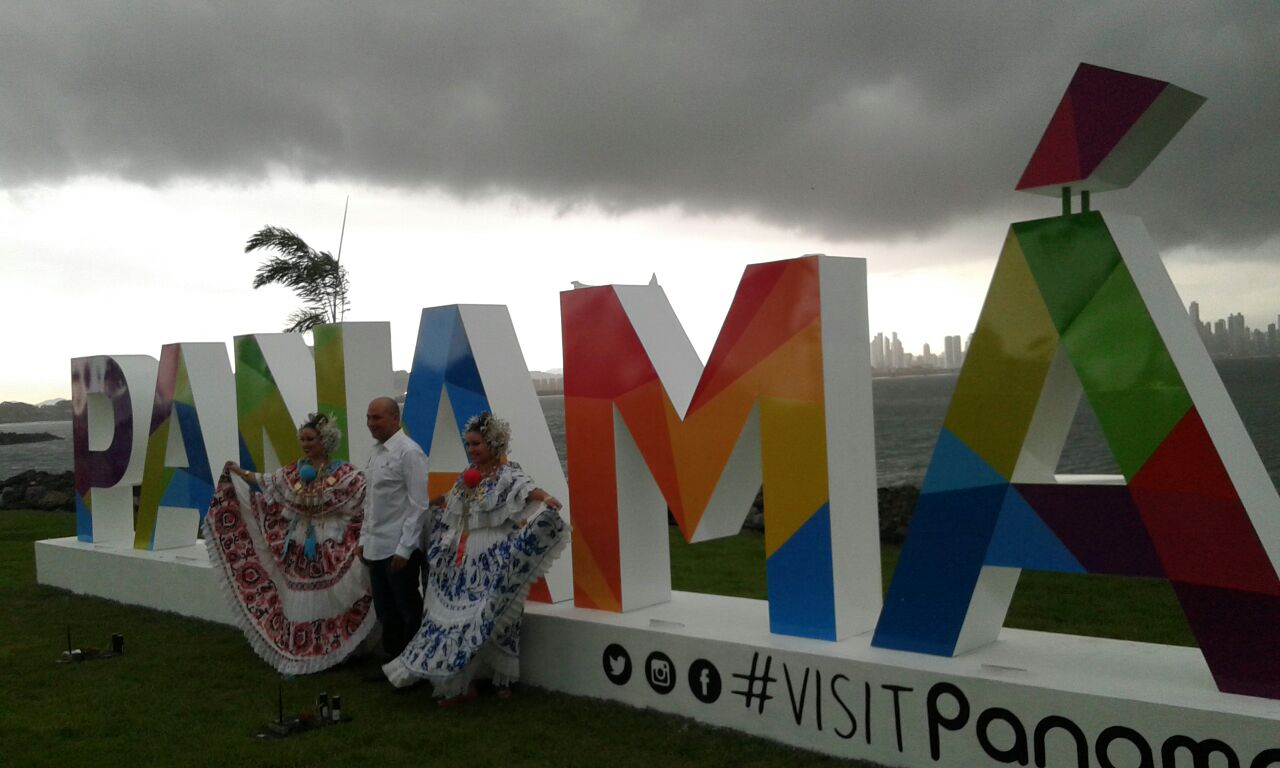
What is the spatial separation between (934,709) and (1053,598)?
504cm

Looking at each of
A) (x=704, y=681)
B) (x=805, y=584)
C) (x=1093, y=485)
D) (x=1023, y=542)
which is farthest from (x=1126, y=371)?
(x=704, y=681)

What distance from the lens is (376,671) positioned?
24.3 feet

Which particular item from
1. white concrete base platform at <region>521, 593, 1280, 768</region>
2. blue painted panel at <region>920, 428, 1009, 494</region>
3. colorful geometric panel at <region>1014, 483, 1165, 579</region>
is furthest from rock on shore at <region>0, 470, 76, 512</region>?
colorful geometric panel at <region>1014, 483, 1165, 579</region>

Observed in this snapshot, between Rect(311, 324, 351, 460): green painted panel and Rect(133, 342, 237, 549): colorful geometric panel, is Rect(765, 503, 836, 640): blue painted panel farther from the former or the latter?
Rect(133, 342, 237, 549): colorful geometric panel

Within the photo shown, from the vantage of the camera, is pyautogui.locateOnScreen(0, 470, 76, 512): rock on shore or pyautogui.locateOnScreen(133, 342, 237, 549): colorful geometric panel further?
pyautogui.locateOnScreen(0, 470, 76, 512): rock on shore

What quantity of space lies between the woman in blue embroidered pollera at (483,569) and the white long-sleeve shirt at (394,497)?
13.8 inches

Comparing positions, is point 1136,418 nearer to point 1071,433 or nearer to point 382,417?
point 382,417

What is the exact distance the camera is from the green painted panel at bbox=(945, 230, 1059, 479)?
193 inches

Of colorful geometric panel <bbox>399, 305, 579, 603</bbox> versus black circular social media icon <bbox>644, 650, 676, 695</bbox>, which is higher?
colorful geometric panel <bbox>399, 305, 579, 603</bbox>

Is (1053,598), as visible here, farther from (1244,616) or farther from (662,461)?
(1244,616)

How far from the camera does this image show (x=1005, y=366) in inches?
197

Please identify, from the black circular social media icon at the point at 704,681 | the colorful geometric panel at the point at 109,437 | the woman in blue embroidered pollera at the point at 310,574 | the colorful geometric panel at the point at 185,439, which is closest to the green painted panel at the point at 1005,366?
the black circular social media icon at the point at 704,681

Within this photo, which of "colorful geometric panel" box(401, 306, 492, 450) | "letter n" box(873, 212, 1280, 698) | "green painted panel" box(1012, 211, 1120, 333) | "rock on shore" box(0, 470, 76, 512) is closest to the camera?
"letter n" box(873, 212, 1280, 698)

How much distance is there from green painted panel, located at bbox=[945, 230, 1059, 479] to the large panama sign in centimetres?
1
